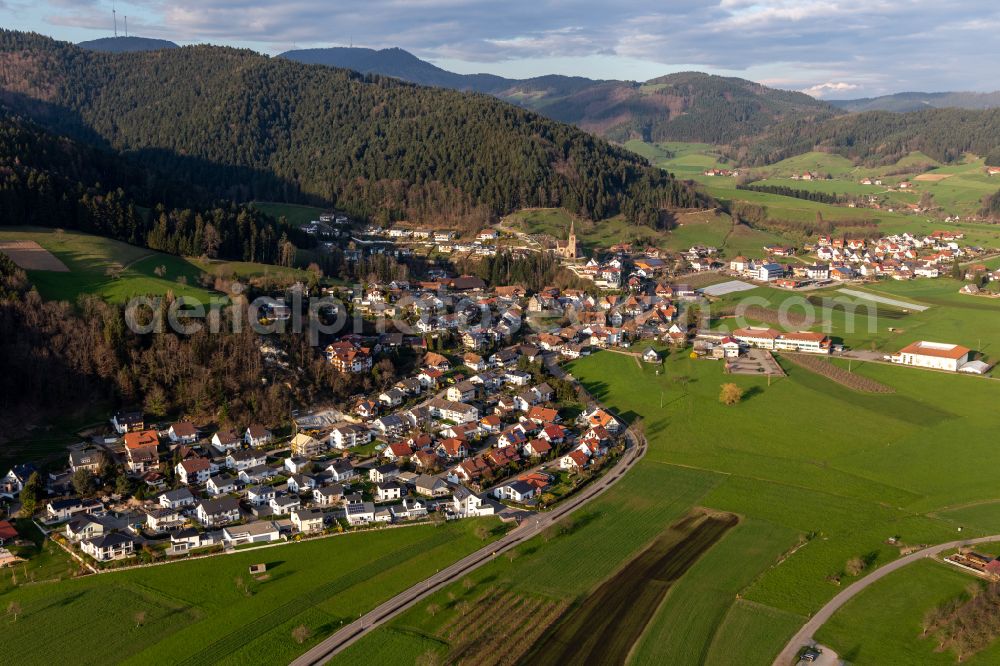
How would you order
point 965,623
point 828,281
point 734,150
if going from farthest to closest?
point 734,150
point 828,281
point 965,623

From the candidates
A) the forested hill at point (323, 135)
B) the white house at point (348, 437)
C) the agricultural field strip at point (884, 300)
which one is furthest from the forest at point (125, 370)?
the forested hill at point (323, 135)

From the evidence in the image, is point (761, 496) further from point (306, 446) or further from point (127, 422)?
point (127, 422)

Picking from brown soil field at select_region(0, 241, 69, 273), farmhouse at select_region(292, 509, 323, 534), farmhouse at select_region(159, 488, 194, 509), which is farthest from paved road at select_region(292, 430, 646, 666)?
brown soil field at select_region(0, 241, 69, 273)

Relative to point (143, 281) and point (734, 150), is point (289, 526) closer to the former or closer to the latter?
point (143, 281)

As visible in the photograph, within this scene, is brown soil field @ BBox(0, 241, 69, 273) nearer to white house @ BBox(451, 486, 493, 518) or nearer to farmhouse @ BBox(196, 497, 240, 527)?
farmhouse @ BBox(196, 497, 240, 527)

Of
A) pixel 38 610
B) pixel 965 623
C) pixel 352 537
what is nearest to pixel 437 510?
pixel 352 537

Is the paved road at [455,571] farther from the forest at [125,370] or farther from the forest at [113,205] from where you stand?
the forest at [113,205]
